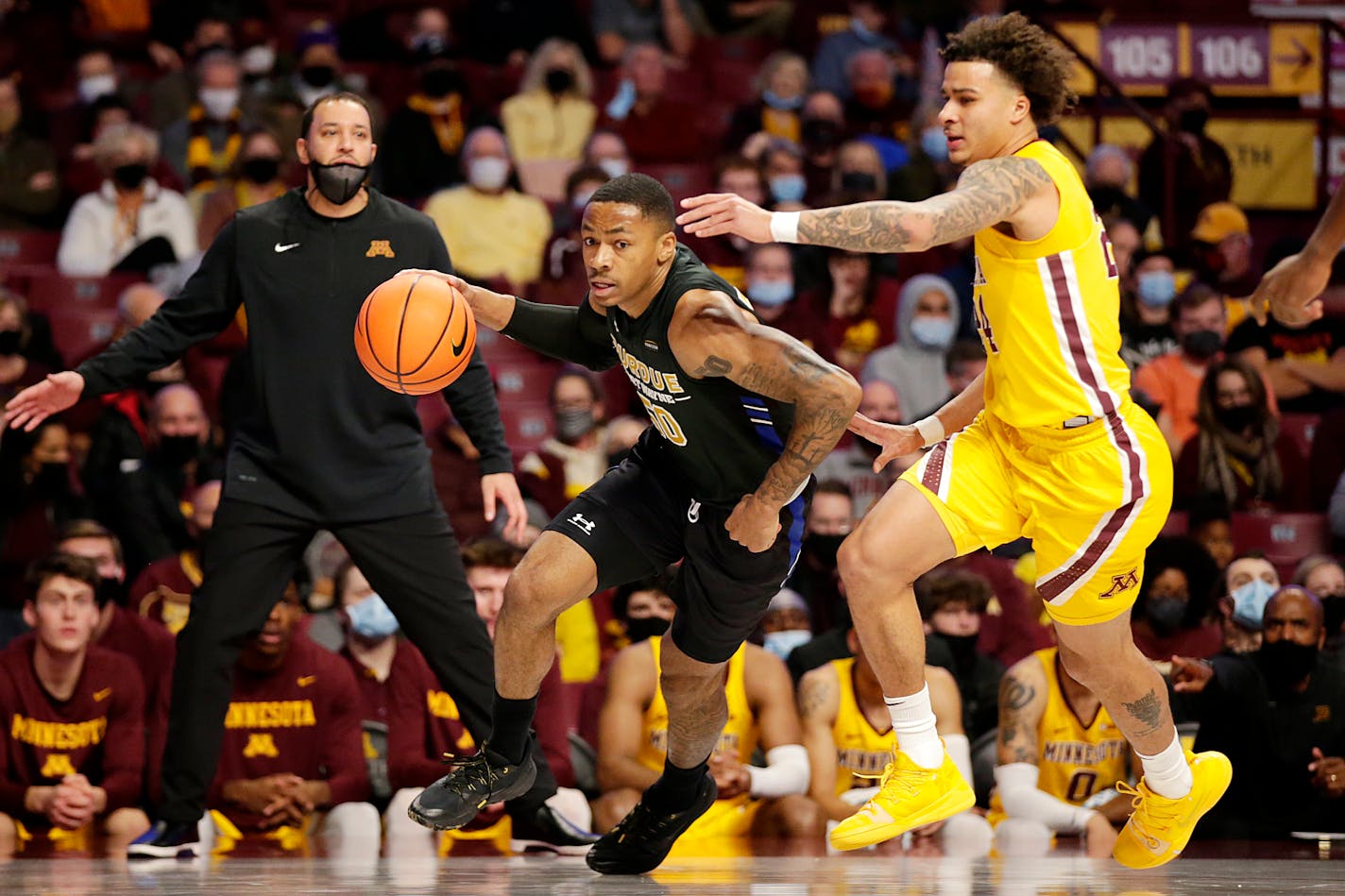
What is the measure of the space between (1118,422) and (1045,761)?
2814 millimetres

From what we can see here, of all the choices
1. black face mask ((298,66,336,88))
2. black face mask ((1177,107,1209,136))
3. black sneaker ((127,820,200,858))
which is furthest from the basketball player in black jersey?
black face mask ((1177,107,1209,136))

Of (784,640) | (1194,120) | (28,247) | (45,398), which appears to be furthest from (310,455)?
(1194,120)

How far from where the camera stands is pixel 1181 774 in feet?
16.9

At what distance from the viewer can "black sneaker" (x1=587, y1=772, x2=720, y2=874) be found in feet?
17.2

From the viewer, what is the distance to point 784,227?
414 cm

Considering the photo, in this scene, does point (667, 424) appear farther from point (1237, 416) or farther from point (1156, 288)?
point (1156, 288)

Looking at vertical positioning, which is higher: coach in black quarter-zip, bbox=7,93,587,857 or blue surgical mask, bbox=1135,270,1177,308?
blue surgical mask, bbox=1135,270,1177,308

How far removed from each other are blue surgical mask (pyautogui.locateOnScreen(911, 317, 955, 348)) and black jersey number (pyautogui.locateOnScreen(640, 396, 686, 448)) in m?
5.00

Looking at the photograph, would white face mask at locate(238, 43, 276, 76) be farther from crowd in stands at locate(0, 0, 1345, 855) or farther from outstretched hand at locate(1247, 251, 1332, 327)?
outstretched hand at locate(1247, 251, 1332, 327)

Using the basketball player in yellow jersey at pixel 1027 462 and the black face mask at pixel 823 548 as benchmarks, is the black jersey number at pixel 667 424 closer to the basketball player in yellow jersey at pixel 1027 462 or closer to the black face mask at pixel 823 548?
the basketball player in yellow jersey at pixel 1027 462

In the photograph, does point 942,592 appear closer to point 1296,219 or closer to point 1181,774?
point 1181,774

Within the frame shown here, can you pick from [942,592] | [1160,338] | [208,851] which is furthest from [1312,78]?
[208,851]

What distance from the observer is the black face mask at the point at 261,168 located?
33.6 ft

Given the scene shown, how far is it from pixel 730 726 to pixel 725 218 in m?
3.57
